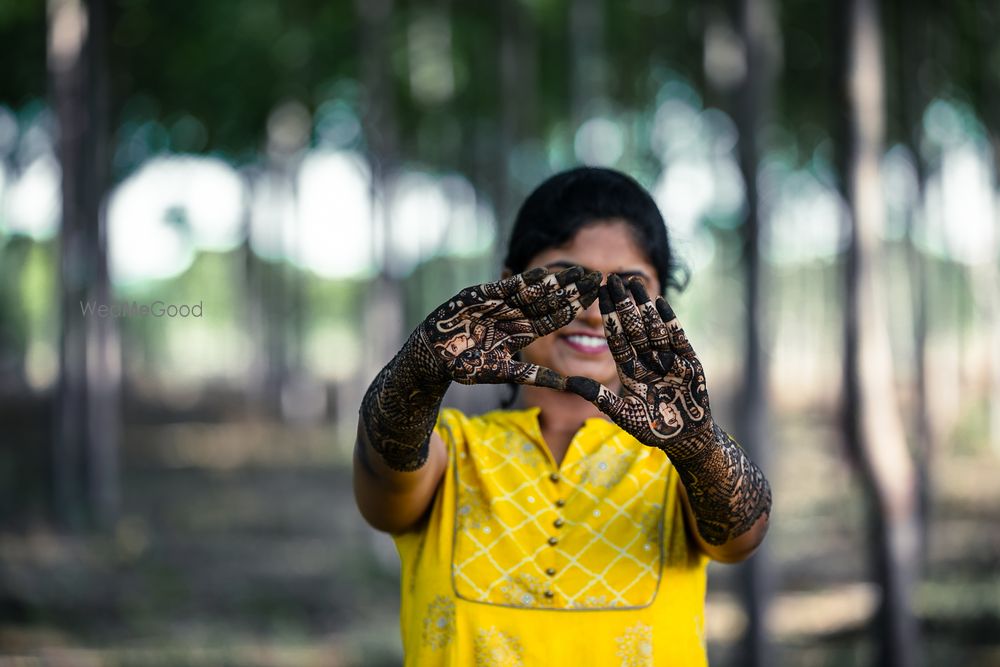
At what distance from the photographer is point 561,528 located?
168 cm

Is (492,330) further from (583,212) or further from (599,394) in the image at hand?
(583,212)

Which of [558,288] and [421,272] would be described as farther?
[421,272]

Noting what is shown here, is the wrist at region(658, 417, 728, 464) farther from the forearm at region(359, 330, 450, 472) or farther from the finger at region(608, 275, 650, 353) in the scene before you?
the forearm at region(359, 330, 450, 472)

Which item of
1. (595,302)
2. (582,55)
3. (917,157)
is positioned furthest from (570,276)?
(917,157)

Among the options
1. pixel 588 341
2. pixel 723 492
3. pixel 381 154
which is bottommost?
pixel 723 492

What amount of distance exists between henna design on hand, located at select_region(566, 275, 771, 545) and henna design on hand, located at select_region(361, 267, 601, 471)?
0.17ft

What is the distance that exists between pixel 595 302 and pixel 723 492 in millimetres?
434

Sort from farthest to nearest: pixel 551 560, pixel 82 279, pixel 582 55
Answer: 1. pixel 582 55
2. pixel 82 279
3. pixel 551 560

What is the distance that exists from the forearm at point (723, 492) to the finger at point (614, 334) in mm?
162

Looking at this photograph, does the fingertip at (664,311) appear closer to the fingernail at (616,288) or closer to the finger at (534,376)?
the fingernail at (616,288)

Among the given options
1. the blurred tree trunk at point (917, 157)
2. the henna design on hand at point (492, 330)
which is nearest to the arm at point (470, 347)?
the henna design on hand at point (492, 330)

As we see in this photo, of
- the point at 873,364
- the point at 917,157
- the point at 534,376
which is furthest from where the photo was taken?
the point at 917,157

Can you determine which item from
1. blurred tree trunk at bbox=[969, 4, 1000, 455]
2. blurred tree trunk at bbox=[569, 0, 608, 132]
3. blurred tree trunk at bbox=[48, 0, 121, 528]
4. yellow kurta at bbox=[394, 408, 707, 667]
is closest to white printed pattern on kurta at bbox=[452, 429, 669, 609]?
yellow kurta at bbox=[394, 408, 707, 667]

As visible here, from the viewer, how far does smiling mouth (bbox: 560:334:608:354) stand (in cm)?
178
